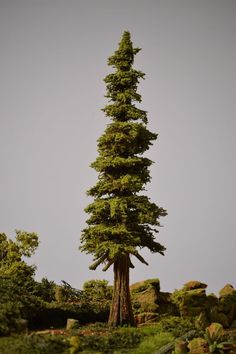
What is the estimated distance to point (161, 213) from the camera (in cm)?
2131

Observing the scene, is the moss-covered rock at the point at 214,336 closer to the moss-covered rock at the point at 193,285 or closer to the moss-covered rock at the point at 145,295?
the moss-covered rock at the point at 145,295

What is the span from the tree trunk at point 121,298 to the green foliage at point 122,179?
2.21 feet

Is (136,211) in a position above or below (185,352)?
above

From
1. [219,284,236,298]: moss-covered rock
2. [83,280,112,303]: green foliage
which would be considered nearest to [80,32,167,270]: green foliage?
[83,280,112,303]: green foliage

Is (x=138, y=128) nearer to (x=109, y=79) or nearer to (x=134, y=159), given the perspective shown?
(x=134, y=159)

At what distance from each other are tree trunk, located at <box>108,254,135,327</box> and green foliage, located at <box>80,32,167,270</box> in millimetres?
674

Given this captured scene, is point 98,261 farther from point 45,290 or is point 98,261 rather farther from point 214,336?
point 214,336

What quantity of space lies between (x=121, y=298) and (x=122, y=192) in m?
5.88

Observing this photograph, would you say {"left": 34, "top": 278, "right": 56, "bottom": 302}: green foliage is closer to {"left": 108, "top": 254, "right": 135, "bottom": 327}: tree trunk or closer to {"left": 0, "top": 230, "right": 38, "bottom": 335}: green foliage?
{"left": 0, "top": 230, "right": 38, "bottom": 335}: green foliage

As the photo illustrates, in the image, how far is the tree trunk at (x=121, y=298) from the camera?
20.1 metres

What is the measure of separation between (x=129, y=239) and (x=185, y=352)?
20.3 feet

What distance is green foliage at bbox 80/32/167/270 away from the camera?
20.4 m

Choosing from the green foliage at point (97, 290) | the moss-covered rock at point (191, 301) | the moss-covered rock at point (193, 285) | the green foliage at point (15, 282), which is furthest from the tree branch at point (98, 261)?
the moss-covered rock at point (193, 285)

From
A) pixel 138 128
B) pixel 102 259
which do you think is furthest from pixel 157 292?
pixel 138 128
